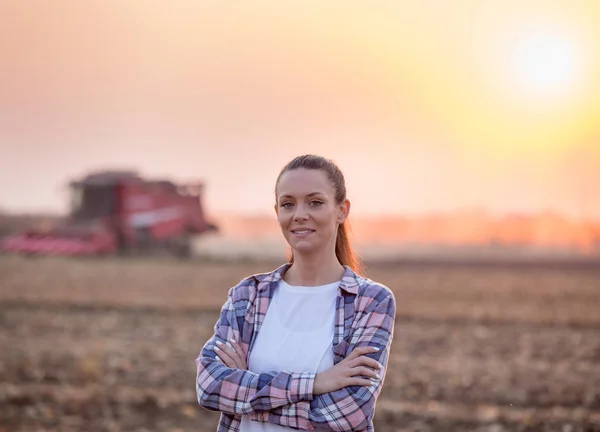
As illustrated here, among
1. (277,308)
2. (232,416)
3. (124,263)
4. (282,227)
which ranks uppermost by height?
(282,227)

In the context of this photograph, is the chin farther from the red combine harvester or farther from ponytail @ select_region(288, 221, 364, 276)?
the red combine harvester

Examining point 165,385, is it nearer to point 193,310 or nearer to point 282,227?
point 282,227

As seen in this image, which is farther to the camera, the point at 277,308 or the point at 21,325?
the point at 21,325

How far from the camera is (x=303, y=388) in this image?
261cm

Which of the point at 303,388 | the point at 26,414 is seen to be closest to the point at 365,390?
the point at 303,388

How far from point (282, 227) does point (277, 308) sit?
0.32m

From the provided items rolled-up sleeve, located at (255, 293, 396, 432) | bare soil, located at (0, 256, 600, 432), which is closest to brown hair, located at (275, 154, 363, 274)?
rolled-up sleeve, located at (255, 293, 396, 432)

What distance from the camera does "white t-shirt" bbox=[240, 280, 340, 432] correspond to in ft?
8.79

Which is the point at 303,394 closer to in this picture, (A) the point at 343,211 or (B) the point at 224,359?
(B) the point at 224,359

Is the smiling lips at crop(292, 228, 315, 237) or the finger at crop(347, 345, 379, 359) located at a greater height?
the smiling lips at crop(292, 228, 315, 237)

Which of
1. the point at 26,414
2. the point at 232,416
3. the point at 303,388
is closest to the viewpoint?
the point at 303,388

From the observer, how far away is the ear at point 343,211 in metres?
2.95

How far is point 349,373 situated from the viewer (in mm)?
2602

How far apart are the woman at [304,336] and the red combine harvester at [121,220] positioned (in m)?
26.0
